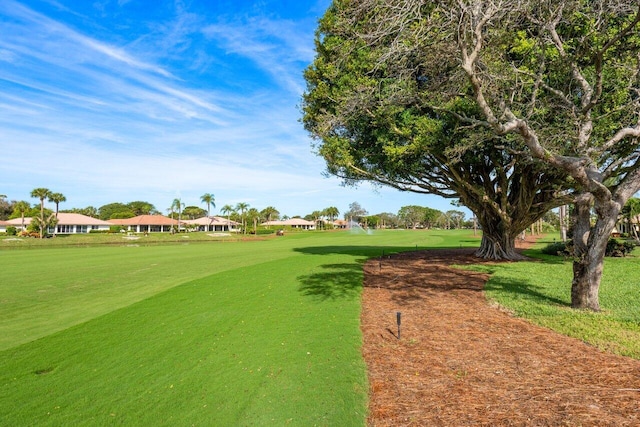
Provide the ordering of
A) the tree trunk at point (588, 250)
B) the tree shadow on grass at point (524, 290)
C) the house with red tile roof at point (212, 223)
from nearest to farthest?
the tree trunk at point (588, 250), the tree shadow on grass at point (524, 290), the house with red tile roof at point (212, 223)

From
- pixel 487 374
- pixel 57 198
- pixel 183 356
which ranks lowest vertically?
pixel 183 356

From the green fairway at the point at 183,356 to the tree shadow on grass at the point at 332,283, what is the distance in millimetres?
114

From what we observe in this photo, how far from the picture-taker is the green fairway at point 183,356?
5023 mm

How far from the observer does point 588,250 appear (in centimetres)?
921

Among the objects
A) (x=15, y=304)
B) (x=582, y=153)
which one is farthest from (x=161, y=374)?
(x=582, y=153)

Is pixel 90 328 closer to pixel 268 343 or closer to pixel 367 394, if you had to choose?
pixel 268 343

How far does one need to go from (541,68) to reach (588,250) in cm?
471

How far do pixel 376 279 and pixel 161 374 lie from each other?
1072 centimetres

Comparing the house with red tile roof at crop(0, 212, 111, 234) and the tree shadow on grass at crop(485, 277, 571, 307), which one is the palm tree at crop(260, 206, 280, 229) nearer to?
the house with red tile roof at crop(0, 212, 111, 234)

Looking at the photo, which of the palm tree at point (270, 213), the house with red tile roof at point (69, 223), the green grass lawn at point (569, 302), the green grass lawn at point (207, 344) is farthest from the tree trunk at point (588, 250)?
the palm tree at point (270, 213)

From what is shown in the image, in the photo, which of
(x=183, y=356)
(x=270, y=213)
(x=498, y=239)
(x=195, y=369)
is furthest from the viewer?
Result: (x=270, y=213)

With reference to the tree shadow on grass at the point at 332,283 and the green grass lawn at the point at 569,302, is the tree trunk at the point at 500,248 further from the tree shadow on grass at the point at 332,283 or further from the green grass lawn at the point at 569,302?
the tree shadow on grass at the point at 332,283

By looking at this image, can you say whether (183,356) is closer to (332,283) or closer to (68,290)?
(332,283)

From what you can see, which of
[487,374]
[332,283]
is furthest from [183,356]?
[332,283]
